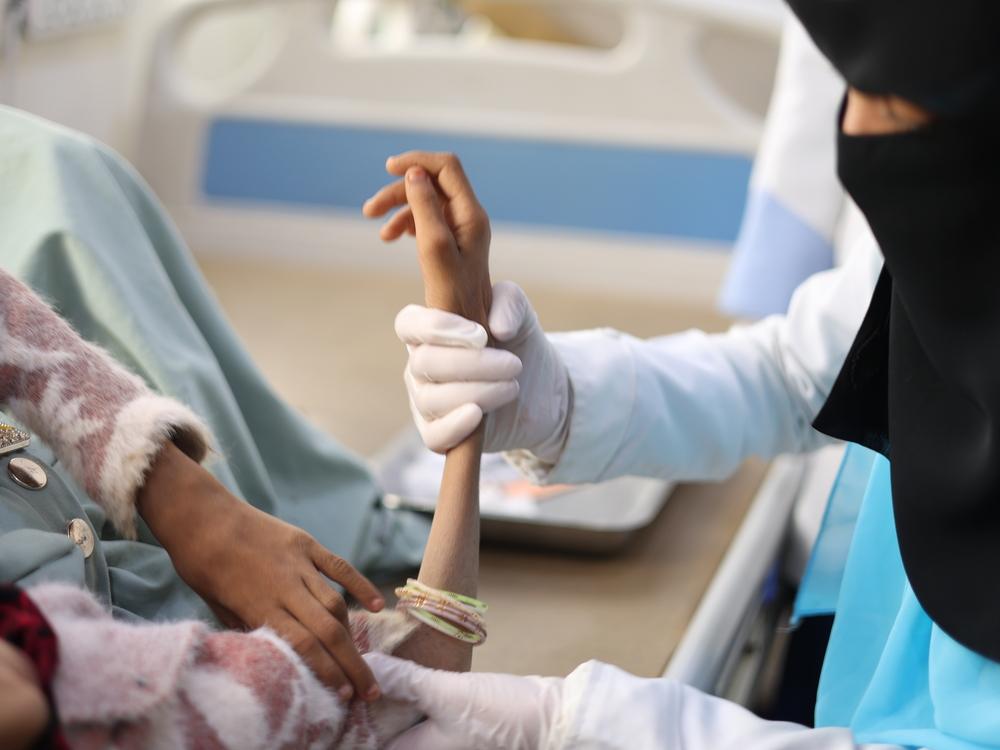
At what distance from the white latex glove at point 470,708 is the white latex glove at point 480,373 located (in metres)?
0.19

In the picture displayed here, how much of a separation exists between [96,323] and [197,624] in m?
0.40

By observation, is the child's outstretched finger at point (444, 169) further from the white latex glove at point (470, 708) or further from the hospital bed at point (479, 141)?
the hospital bed at point (479, 141)

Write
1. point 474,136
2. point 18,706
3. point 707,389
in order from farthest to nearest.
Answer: point 474,136 → point 707,389 → point 18,706

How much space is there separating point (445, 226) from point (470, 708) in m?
0.37

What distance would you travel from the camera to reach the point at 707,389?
1.13m

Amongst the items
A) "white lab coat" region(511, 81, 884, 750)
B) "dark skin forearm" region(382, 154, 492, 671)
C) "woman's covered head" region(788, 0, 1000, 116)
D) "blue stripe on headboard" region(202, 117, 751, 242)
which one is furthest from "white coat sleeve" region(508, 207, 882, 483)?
"blue stripe on headboard" region(202, 117, 751, 242)

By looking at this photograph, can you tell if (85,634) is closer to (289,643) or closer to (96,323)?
(289,643)

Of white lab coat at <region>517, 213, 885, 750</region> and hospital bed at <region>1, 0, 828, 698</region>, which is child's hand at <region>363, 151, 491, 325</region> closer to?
white lab coat at <region>517, 213, 885, 750</region>

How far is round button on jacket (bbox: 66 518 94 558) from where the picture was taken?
0.81 metres

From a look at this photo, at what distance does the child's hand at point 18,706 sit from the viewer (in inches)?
21.3

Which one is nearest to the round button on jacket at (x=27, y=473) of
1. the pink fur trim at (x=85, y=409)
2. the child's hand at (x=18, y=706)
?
Answer: the pink fur trim at (x=85, y=409)

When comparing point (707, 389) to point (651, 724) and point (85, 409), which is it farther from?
point (85, 409)

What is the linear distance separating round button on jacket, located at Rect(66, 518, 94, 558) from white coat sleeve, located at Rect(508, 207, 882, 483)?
41 centimetres

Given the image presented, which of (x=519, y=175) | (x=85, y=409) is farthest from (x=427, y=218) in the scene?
(x=519, y=175)
